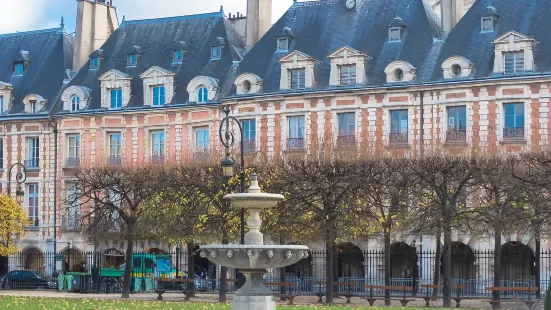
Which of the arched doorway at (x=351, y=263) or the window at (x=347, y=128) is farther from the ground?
the window at (x=347, y=128)

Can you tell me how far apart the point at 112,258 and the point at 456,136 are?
1545 cm

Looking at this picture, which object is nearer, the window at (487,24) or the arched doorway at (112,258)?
the window at (487,24)

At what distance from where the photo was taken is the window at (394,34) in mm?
45094

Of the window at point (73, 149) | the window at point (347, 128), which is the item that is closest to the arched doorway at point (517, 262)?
the window at point (347, 128)

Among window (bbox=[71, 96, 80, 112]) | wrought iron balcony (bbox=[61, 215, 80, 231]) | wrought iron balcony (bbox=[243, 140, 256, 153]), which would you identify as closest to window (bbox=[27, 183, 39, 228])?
wrought iron balcony (bbox=[61, 215, 80, 231])

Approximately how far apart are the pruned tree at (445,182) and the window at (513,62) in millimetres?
7511

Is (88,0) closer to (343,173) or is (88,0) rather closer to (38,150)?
(38,150)

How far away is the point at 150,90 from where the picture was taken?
163 ft

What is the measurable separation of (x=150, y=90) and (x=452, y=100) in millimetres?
12859

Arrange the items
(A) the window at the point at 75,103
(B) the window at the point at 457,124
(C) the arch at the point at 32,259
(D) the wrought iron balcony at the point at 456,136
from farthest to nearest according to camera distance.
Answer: (C) the arch at the point at 32,259 < (A) the window at the point at 75,103 < (B) the window at the point at 457,124 < (D) the wrought iron balcony at the point at 456,136

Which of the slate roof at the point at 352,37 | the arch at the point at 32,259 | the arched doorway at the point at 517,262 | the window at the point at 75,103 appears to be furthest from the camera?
the arch at the point at 32,259

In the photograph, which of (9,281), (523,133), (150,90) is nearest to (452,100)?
(523,133)

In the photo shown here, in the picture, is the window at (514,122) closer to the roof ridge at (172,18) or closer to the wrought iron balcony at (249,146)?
the wrought iron balcony at (249,146)

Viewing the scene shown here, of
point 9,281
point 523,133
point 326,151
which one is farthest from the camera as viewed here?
point 9,281
